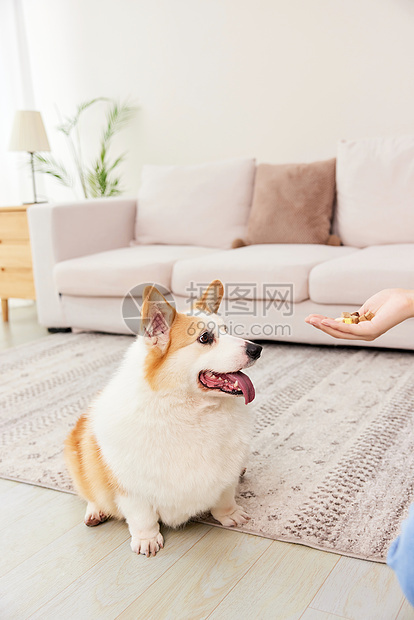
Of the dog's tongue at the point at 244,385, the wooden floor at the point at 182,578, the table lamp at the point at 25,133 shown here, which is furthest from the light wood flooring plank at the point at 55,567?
the table lamp at the point at 25,133

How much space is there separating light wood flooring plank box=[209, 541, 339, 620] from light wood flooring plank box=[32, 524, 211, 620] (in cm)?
17

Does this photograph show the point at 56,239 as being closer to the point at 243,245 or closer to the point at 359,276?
the point at 243,245

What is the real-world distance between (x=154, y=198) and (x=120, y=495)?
8.47 feet

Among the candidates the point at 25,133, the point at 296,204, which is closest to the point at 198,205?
the point at 296,204

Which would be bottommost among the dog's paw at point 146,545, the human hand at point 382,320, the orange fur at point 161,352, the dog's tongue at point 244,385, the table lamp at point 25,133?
the dog's paw at point 146,545

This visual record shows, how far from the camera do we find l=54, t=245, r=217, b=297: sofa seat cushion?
297 cm

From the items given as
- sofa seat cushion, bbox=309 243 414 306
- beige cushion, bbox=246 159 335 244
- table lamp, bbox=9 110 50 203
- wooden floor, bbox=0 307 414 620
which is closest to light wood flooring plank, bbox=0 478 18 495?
wooden floor, bbox=0 307 414 620

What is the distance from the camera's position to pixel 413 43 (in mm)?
3305

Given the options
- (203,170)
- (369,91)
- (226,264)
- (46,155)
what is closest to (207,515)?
(226,264)

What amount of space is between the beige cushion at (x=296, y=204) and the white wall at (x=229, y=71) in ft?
1.07

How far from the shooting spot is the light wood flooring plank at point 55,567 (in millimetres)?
1173

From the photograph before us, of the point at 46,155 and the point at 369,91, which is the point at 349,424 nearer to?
the point at 369,91

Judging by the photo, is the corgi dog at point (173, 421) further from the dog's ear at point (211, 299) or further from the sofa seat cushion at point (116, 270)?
the sofa seat cushion at point (116, 270)

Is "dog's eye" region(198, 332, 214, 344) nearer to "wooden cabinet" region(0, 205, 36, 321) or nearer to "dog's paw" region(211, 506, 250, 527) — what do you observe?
"dog's paw" region(211, 506, 250, 527)
